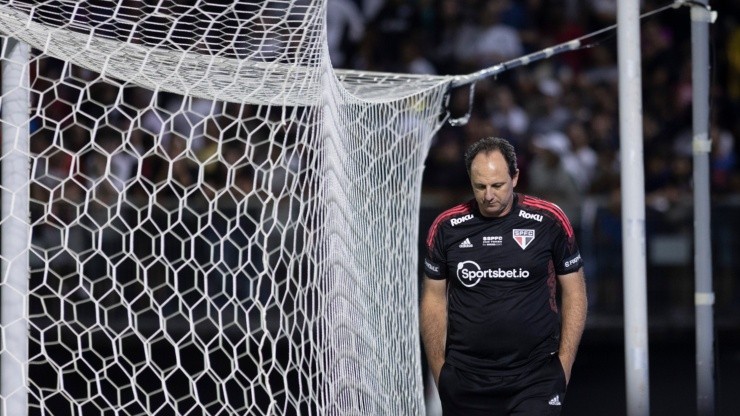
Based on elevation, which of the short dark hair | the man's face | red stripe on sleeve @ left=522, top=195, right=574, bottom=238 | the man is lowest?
the man

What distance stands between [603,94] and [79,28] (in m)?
7.16

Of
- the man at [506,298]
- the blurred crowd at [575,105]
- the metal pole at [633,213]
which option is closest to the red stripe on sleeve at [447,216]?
the man at [506,298]

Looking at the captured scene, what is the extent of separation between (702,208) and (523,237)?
41.0 inches

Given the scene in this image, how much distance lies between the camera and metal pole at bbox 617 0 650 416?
4.40 metres

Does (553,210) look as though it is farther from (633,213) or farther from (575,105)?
(575,105)

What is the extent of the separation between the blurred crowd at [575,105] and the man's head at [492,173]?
4.94 m

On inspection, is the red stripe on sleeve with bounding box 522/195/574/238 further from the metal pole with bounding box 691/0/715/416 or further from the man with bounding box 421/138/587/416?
the metal pole with bounding box 691/0/715/416

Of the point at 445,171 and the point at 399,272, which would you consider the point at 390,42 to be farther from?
the point at 399,272

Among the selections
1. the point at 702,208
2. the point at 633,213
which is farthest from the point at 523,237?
the point at 702,208

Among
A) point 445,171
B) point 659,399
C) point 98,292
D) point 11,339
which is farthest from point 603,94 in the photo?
point 11,339

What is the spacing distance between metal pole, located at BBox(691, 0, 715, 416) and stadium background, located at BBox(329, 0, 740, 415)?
2.61 meters

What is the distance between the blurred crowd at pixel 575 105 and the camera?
9.44m

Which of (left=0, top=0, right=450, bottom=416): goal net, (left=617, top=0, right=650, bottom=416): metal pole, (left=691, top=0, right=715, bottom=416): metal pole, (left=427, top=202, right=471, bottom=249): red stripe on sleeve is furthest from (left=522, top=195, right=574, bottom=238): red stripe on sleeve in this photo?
(left=691, top=0, right=715, bottom=416): metal pole

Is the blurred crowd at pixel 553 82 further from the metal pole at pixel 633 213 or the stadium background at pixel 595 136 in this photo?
the metal pole at pixel 633 213
